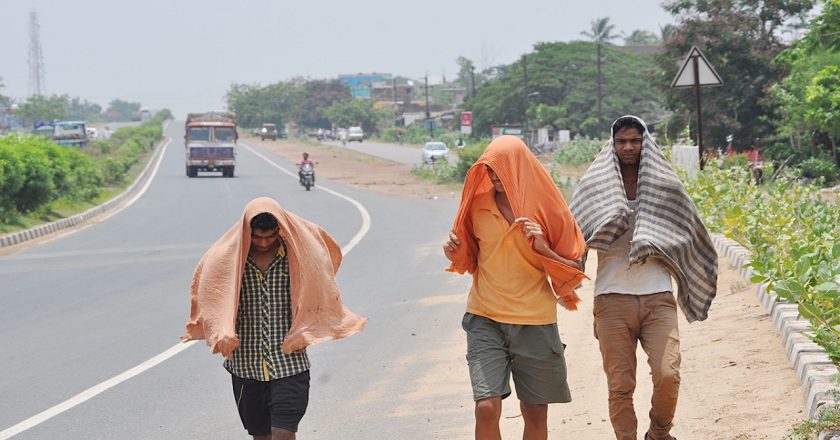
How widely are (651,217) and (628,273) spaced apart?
0.29 m

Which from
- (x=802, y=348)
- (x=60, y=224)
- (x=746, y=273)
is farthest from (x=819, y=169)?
(x=802, y=348)

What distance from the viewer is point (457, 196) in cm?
3466

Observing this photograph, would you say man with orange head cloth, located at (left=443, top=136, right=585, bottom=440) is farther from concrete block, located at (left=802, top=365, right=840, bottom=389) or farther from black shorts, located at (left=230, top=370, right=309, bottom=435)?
concrete block, located at (left=802, top=365, right=840, bottom=389)

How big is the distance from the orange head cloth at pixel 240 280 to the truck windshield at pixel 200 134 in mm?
45785

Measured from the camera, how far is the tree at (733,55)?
3709 centimetres

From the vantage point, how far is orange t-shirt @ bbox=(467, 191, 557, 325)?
507cm

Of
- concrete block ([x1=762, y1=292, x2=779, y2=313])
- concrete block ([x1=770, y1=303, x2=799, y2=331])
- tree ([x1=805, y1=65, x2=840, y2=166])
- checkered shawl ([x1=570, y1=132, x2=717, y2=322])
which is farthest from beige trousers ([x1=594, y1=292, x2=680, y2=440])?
tree ([x1=805, y1=65, x2=840, y2=166])

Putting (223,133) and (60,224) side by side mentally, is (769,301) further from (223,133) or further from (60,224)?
(223,133)

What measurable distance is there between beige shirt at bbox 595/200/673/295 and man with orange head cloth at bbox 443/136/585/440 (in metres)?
0.44

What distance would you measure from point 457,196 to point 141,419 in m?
27.5

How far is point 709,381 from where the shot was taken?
24.4 feet

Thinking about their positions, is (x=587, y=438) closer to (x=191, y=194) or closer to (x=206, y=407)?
(x=206, y=407)

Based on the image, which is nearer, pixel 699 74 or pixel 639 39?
pixel 699 74

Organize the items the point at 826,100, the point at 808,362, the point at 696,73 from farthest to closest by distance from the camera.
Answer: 1. the point at 826,100
2. the point at 696,73
3. the point at 808,362
